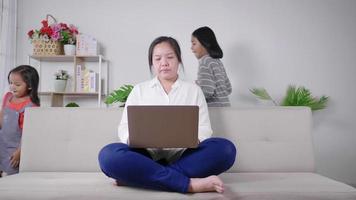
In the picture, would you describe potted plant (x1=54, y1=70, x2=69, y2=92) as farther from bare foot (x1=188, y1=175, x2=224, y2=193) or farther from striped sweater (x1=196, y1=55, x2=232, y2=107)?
bare foot (x1=188, y1=175, x2=224, y2=193)

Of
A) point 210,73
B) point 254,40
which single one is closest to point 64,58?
point 210,73

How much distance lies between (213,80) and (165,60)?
2.64ft

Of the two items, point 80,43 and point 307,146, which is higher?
point 80,43

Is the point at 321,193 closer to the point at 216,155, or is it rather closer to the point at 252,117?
the point at 216,155

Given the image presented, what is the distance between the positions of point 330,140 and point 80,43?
9.95 feet

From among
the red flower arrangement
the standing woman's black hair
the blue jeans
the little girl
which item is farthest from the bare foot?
the red flower arrangement

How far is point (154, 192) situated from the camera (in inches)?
53.3

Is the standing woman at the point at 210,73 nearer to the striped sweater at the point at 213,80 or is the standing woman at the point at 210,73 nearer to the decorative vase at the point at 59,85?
the striped sweater at the point at 213,80

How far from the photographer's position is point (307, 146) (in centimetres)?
189

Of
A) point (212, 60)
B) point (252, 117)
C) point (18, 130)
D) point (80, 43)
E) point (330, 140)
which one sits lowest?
point (330, 140)

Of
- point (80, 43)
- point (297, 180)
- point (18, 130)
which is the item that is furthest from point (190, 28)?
point (297, 180)

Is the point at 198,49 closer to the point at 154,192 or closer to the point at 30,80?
the point at 30,80

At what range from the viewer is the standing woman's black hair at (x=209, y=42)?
8.91 feet

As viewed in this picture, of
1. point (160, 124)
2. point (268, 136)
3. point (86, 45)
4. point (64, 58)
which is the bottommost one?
point (268, 136)
